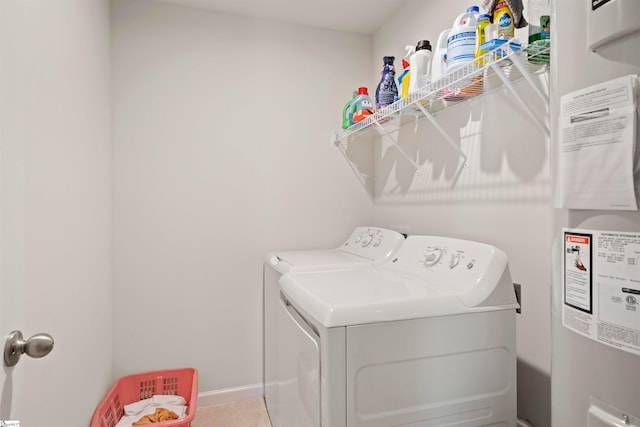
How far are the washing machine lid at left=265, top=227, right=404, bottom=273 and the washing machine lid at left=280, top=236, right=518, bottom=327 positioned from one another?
0.21 meters

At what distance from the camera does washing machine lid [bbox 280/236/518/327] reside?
3.59ft

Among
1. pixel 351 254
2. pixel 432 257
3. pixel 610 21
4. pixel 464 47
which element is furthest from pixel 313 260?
pixel 610 21

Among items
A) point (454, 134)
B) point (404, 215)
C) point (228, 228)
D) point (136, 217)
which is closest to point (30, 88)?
point (136, 217)

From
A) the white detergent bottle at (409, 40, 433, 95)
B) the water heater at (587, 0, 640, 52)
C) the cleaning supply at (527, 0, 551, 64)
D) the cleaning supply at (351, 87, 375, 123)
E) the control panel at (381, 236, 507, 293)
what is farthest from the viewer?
the cleaning supply at (351, 87, 375, 123)

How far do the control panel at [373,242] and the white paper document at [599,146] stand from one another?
1.25 m

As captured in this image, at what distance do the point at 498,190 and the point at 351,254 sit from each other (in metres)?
0.97

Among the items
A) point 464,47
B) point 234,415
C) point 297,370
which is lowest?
point 234,415

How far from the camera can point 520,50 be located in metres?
1.08

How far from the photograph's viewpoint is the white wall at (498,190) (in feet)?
4.27

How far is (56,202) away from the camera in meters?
1.26

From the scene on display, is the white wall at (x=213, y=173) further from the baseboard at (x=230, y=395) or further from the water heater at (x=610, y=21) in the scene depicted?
the water heater at (x=610, y=21)

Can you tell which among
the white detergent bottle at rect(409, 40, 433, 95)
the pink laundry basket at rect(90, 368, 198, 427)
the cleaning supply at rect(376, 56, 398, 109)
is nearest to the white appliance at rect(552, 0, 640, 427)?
the white detergent bottle at rect(409, 40, 433, 95)

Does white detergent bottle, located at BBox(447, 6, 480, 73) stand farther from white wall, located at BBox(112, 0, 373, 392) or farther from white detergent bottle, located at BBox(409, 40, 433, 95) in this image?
white wall, located at BBox(112, 0, 373, 392)

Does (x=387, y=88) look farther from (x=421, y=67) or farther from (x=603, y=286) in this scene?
(x=603, y=286)
